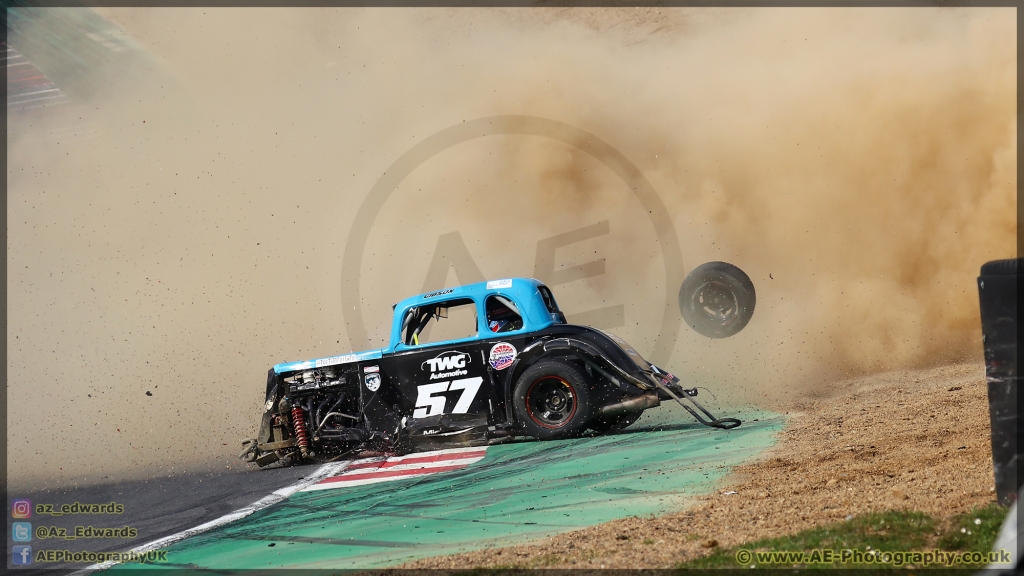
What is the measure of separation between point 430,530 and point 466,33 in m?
18.8

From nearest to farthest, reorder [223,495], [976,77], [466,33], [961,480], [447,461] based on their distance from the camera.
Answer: [961,480] < [223,495] < [447,461] < [976,77] < [466,33]

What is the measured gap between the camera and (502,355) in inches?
352

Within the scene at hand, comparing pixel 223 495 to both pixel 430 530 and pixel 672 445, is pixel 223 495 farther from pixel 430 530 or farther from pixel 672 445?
pixel 672 445

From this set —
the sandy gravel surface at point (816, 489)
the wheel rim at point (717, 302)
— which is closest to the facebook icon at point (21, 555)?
the sandy gravel surface at point (816, 489)

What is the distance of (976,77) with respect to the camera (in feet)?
47.2

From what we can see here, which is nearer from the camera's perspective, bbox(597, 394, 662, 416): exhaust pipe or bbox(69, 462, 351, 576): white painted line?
bbox(69, 462, 351, 576): white painted line

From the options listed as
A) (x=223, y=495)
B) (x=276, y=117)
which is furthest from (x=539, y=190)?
(x=223, y=495)

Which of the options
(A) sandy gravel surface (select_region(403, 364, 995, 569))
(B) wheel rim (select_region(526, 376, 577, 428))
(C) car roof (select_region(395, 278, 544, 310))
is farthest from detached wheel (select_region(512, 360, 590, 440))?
(A) sandy gravel surface (select_region(403, 364, 995, 569))

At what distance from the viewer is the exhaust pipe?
8.55 metres

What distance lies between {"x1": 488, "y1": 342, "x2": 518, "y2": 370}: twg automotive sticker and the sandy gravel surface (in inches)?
112

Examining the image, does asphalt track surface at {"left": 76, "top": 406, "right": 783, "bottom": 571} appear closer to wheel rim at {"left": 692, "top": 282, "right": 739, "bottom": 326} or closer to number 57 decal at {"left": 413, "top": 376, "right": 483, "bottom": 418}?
number 57 decal at {"left": 413, "top": 376, "right": 483, "bottom": 418}

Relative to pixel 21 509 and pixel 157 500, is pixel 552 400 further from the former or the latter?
Result: pixel 21 509

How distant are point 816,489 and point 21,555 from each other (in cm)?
569

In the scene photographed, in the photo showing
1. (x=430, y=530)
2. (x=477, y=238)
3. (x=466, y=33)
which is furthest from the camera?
(x=466, y=33)
